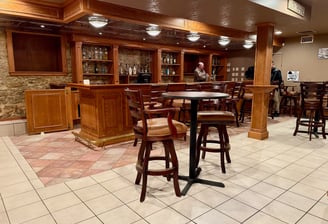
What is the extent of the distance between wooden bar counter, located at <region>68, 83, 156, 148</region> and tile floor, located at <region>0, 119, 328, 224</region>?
712mm

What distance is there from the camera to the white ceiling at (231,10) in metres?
3.37

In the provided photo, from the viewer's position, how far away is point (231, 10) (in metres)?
→ 3.71

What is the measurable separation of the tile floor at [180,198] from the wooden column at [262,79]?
3.83ft

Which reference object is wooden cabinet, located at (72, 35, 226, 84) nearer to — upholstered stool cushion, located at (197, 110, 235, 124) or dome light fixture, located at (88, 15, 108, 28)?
dome light fixture, located at (88, 15, 108, 28)

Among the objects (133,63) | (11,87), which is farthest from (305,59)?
(11,87)

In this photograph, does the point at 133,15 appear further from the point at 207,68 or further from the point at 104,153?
the point at 207,68

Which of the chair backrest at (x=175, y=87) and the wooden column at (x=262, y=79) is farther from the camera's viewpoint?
the chair backrest at (x=175, y=87)

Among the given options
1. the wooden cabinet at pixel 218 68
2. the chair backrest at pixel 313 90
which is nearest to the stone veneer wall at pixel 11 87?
the chair backrest at pixel 313 90

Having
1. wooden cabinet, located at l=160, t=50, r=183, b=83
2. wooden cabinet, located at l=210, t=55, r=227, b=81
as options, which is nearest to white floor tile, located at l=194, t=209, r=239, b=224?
wooden cabinet, located at l=160, t=50, r=183, b=83

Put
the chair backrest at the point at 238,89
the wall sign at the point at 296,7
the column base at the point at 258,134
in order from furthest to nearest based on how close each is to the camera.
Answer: the chair backrest at the point at 238,89 → the column base at the point at 258,134 → the wall sign at the point at 296,7

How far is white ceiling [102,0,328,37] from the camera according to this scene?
133 inches

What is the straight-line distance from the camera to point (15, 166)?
327cm

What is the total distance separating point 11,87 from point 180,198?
15.5 feet

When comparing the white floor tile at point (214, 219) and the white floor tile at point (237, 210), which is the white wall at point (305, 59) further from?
the white floor tile at point (214, 219)
